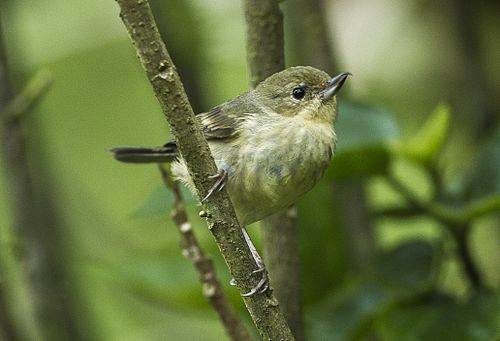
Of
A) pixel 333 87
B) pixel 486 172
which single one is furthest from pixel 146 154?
pixel 486 172

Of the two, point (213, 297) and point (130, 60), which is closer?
point (213, 297)

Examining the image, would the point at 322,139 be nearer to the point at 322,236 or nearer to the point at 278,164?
the point at 278,164

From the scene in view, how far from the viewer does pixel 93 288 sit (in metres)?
4.67

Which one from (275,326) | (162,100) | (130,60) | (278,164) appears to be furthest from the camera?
(130,60)

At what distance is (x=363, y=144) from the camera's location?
8.85 ft

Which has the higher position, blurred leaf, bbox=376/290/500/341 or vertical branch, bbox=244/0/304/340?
vertical branch, bbox=244/0/304/340

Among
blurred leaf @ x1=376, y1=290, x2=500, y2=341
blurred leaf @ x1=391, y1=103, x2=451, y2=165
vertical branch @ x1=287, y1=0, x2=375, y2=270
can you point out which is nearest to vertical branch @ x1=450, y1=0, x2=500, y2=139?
vertical branch @ x1=287, y1=0, x2=375, y2=270

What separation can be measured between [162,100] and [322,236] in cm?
141

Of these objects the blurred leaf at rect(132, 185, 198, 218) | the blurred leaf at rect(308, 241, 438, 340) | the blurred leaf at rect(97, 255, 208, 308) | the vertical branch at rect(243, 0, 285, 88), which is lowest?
the blurred leaf at rect(308, 241, 438, 340)

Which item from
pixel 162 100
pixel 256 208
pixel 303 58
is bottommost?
pixel 256 208

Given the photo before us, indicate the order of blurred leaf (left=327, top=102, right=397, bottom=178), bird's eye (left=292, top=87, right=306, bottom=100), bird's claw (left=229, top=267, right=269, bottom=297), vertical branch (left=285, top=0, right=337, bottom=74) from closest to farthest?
bird's claw (left=229, top=267, right=269, bottom=297) → blurred leaf (left=327, top=102, right=397, bottom=178) → bird's eye (left=292, top=87, right=306, bottom=100) → vertical branch (left=285, top=0, right=337, bottom=74)

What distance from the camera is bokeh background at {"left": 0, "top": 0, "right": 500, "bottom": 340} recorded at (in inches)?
110

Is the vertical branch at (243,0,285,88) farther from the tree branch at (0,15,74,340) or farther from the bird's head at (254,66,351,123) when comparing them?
the tree branch at (0,15,74,340)

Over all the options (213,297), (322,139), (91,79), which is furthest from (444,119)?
(91,79)
